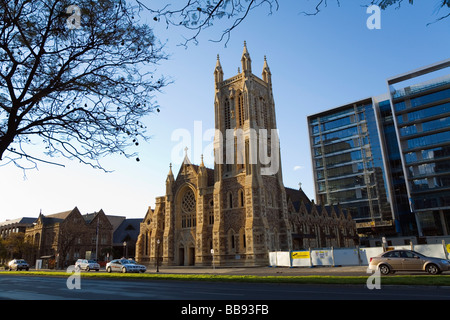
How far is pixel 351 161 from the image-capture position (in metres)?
84.4

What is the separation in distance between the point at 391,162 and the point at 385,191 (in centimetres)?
713

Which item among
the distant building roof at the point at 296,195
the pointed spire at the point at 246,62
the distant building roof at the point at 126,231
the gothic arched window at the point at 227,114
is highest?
the pointed spire at the point at 246,62

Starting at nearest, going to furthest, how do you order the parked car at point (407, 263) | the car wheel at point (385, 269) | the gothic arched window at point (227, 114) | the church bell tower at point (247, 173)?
the parked car at point (407, 263), the car wheel at point (385, 269), the church bell tower at point (247, 173), the gothic arched window at point (227, 114)

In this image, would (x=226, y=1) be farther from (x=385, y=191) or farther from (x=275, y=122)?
(x=385, y=191)

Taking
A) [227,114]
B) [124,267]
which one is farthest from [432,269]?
[227,114]

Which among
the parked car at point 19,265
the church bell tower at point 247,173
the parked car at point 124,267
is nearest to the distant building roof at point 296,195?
the church bell tower at point 247,173

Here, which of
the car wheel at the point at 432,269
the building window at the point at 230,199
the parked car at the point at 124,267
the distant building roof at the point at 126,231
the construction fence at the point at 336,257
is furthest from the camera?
the distant building roof at the point at 126,231

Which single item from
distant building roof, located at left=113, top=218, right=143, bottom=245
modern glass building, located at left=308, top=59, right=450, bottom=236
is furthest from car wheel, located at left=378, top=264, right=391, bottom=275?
distant building roof, located at left=113, top=218, right=143, bottom=245

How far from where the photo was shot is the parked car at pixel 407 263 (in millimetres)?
17167

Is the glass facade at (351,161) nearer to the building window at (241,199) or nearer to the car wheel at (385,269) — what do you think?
the building window at (241,199)

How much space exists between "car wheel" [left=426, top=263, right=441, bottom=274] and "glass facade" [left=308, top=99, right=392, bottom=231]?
65.9 m

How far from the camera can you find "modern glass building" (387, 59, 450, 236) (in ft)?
205

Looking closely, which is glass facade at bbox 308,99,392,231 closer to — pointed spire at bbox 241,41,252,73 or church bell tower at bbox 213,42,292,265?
church bell tower at bbox 213,42,292,265

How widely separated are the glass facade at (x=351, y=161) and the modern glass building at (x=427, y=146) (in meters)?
13.5
